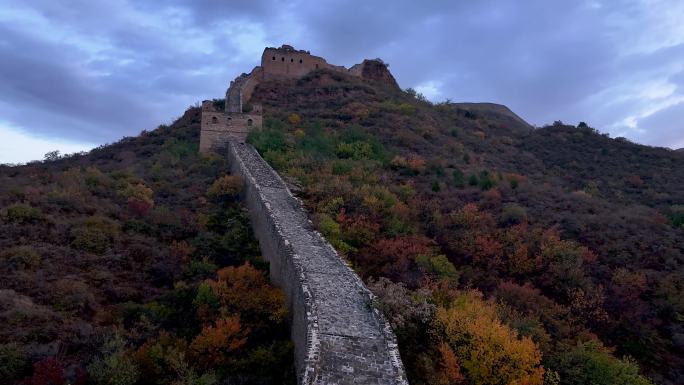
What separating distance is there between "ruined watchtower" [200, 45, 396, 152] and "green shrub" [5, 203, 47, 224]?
1317cm

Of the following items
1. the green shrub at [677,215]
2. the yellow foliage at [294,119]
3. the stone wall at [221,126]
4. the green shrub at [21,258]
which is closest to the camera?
the green shrub at [21,258]

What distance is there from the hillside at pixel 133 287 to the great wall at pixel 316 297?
71 cm

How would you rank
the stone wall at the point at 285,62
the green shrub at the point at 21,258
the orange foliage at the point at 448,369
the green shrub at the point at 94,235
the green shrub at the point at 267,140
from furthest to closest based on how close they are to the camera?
the stone wall at the point at 285,62 < the green shrub at the point at 267,140 < the green shrub at the point at 94,235 < the green shrub at the point at 21,258 < the orange foliage at the point at 448,369

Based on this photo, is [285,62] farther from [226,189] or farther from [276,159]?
[226,189]

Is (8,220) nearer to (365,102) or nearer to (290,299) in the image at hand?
(290,299)

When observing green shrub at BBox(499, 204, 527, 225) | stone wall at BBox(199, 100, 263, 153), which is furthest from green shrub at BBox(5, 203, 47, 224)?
green shrub at BBox(499, 204, 527, 225)

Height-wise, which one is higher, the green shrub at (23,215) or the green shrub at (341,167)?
the green shrub at (341,167)

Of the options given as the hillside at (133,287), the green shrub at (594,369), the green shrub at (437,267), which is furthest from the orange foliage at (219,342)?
the green shrub at (594,369)

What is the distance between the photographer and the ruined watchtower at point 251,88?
29688 millimetres

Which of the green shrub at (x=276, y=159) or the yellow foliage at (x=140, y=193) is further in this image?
the green shrub at (x=276, y=159)

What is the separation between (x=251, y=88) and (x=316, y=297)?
30.5 m

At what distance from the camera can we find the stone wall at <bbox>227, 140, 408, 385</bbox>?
363 inches

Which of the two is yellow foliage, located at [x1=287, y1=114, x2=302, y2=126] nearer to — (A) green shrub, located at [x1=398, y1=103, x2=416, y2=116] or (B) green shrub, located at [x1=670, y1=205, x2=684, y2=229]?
(A) green shrub, located at [x1=398, y1=103, x2=416, y2=116]

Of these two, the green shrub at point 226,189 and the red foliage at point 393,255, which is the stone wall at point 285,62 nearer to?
the green shrub at point 226,189
